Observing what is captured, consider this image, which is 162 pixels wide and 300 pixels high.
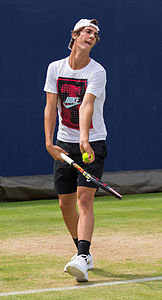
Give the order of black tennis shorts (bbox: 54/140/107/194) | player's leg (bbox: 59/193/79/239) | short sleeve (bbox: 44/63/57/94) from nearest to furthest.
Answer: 1. black tennis shorts (bbox: 54/140/107/194)
2. short sleeve (bbox: 44/63/57/94)
3. player's leg (bbox: 59/193/79/239)

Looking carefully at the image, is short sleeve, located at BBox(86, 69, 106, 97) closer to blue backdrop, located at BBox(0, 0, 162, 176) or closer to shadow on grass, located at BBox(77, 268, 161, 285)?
shadow on grass, located at BBox(77, 268, 161, 285)

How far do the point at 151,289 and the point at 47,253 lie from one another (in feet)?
5.49

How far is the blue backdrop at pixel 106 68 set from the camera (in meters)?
10.7

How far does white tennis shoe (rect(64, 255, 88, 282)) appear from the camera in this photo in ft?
16.7

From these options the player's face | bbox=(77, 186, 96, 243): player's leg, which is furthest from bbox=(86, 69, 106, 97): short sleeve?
bbox=(77, 186, 96, 243): player's leg

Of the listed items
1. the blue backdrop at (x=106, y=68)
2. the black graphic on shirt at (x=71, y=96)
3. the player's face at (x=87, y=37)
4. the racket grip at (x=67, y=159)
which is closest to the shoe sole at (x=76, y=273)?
the racket grip at (x=67, y=159)

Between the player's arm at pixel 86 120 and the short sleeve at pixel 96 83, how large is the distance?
0.14ft

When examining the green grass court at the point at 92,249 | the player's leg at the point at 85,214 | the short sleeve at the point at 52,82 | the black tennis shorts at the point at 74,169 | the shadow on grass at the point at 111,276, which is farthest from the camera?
the short sleeve at the point at 52,82

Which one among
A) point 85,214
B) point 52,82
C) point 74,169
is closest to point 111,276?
point 85,214

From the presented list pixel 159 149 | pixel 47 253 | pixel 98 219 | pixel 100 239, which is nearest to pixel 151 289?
pixel 47 253

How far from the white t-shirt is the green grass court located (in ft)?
3.74

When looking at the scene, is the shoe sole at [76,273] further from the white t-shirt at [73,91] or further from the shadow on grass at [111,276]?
the white t-shirt at [73,91]

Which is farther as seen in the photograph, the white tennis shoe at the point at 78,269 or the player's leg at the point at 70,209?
the player's leg at the point at 70,209

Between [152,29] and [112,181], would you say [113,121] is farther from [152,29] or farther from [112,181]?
[152,29]
